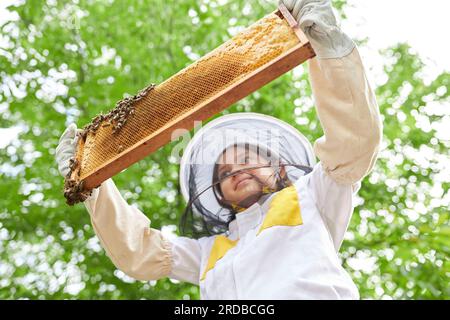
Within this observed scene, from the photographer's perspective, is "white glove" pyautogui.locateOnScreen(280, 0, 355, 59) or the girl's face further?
the girl's face

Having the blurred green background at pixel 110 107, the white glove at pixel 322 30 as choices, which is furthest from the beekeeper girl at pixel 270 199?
the blurred green background at pixel 110 107

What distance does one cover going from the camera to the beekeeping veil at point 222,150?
2.58 meters

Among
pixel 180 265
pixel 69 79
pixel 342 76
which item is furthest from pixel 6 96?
pixel 342 76

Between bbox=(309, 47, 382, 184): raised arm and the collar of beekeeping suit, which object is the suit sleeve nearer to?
the collar of beekeeping suit

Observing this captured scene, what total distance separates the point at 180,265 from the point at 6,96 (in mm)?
2693

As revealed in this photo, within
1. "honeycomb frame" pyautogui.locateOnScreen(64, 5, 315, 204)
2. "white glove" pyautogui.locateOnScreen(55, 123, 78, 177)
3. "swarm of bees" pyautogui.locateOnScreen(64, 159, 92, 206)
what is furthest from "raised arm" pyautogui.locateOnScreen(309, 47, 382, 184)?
"white glove" pyautogui.locateOnScreen(55, 123, 78, 177)

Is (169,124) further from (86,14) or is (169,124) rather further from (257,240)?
(86,14)

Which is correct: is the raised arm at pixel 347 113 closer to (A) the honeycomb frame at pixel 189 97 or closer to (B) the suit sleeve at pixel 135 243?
(A) the honeycomb frame at pixel 189 97

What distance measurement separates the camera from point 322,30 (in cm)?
188

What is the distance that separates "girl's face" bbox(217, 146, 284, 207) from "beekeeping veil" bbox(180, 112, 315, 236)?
1.9 inches

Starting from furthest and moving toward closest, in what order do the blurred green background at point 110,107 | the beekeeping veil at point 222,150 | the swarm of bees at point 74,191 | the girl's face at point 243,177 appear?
the blurred green background at point 110,107 → the beekeeping veil at point 222,150 → the girl's face at point 243,177 → the swarm of bees at point 74,191

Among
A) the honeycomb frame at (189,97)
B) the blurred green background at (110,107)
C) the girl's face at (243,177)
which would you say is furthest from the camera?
the blurred green background at (110,107)

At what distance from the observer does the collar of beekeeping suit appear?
2.58m

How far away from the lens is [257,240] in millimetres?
2209
